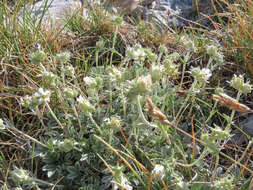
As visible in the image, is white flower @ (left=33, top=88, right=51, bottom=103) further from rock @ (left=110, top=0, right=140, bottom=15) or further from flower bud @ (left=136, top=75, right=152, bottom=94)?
rock @ (left=110, top=0, right=140, bottom=15)

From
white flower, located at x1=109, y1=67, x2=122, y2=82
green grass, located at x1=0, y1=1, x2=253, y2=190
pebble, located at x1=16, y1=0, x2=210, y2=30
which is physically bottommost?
green grass, located at x1=0, y1=1, x2=253, y2=190

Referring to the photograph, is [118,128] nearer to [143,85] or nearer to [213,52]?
[143,85]

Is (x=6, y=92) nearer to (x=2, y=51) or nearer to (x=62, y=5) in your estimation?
(x=2, y=51)

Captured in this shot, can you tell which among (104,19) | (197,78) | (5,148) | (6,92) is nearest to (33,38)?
(6,92)

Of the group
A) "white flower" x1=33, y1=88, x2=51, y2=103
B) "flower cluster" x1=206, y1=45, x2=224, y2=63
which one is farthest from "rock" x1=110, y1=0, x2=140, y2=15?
"white flower" x1=33, y1=88, x2=51, y2=103

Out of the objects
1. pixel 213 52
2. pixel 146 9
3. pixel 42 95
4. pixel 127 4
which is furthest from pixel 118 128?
pixel 146 9

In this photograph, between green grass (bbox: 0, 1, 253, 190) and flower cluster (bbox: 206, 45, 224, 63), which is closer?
green grass (bbox: 0, 1, 253, 190)

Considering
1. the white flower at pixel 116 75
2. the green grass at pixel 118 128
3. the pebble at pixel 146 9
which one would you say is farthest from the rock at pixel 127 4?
the white flower at pixel 116 75

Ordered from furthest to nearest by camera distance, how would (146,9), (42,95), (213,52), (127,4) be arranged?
(146,9) < (127,4) < (213,52) < (42,95)
